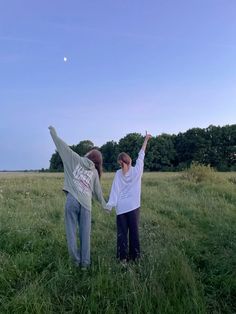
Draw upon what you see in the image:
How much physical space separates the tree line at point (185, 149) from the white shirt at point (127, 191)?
5943cm

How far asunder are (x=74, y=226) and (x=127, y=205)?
979 millimetres

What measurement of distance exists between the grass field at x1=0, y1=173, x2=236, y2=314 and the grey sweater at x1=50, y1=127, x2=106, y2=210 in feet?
3.45

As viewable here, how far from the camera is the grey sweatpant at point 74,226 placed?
6307 millimetres

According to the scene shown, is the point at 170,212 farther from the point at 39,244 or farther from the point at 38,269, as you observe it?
the point at 38,269

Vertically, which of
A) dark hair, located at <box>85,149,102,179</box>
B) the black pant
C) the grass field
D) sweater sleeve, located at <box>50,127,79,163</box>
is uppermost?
sweater sleeve, located at <box>50,127,79,163</box>

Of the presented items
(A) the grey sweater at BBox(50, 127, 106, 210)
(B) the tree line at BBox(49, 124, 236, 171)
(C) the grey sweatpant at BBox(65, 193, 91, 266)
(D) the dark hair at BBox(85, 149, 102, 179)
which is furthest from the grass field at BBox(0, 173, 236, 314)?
(B) the tree line at BBox(49, 124, 236, 171)

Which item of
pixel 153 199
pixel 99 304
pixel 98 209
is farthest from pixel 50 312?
pixel 153 199

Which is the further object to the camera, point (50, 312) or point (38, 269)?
point (38, 269)

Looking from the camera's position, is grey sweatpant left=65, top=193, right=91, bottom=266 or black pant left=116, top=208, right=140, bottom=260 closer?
grey sweatpant left=65, top=193, right=91, bottom=266

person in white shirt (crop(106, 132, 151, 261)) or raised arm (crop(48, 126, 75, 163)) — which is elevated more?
raised arm (crop(48, 126, 75, 163))

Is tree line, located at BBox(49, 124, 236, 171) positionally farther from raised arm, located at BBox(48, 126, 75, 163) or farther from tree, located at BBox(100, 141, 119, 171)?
raised arm, located at BBox(48, 126, 75, 163)

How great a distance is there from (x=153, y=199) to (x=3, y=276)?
28.3ft

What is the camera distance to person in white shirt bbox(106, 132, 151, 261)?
675 centimetres

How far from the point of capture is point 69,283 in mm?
5668
